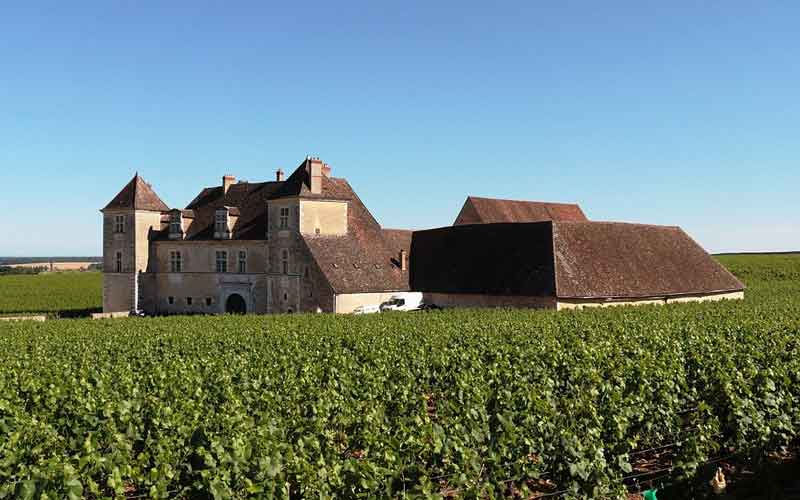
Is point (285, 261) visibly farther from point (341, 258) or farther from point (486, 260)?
point (486, 260)

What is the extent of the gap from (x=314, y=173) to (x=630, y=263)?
17105 millimetres

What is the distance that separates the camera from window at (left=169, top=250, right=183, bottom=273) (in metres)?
37.9

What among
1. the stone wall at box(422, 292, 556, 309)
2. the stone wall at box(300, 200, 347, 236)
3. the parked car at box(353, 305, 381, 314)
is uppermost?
the stone wall at box(300, 200, 347, 236)

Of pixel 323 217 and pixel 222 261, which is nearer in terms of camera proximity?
pixel 323 217

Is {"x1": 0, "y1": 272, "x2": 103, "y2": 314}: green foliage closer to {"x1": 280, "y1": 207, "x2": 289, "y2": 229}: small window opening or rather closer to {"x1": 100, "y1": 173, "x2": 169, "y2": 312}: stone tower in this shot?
{"x1": 100, "y1": 173, "x2": 169, "y2": 312}: stone tower

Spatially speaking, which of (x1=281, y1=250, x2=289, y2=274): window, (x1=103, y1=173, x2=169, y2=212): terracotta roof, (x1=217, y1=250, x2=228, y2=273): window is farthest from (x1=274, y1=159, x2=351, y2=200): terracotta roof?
(x1=103, y1=173, x2=169, y2=212): terracotta roof

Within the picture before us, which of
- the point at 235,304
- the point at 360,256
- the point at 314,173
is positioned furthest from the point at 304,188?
the point at 235,304

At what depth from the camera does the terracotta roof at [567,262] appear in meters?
29.9

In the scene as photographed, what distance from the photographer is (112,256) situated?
38.6 m

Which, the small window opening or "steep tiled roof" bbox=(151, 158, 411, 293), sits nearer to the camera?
"steep tiled roof" bbox=(151, 158, 411, 293)

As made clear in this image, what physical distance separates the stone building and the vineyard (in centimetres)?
1335

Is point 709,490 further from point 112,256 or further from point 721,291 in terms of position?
point 112,256

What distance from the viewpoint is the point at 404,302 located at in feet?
111

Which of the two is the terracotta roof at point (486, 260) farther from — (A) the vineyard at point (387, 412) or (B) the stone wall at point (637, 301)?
(A) the vineyard at point (387, 412)
